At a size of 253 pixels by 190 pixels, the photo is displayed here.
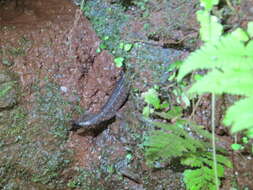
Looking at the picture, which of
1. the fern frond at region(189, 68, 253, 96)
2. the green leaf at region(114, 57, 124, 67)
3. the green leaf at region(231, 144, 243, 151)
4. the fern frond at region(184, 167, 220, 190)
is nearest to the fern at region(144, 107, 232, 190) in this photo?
the fern frond at region(184, 167, 220, 190)

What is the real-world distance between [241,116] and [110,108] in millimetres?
1743

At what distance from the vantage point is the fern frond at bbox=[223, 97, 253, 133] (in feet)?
4.40

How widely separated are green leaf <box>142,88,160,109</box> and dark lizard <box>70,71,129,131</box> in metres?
0.24

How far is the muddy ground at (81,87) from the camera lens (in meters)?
2.70

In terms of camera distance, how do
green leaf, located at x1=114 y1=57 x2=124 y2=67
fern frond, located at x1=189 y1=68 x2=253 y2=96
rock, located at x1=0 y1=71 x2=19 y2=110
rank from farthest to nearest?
green leaf, located at x1=114 y1=57 x2=124 y2=67 < rock, located at x1=0 y1=71 x2=19 y2=110 < fern frond, located at x1=189 y1=68 x2=253 y2=96

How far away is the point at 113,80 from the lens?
122 inches

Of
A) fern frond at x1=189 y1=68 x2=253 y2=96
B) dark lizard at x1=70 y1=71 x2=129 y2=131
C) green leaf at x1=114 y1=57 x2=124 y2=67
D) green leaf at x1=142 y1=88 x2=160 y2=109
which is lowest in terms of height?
dark lizard at x1=70 y1=71 x2=129 y2=131

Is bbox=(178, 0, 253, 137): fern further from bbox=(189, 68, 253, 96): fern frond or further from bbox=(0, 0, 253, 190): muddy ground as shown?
bbox=(0, 0, 253, 190): muddy ground

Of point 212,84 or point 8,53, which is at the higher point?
point 212,84

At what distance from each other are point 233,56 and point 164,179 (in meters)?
1.49

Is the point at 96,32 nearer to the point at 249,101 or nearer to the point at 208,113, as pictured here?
the point at 208,113

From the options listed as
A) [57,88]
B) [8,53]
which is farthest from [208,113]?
[8,53]

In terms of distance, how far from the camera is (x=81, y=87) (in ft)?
10.1

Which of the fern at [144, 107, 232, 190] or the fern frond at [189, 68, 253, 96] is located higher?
the fern frond at [189, 68, 253, 96]
